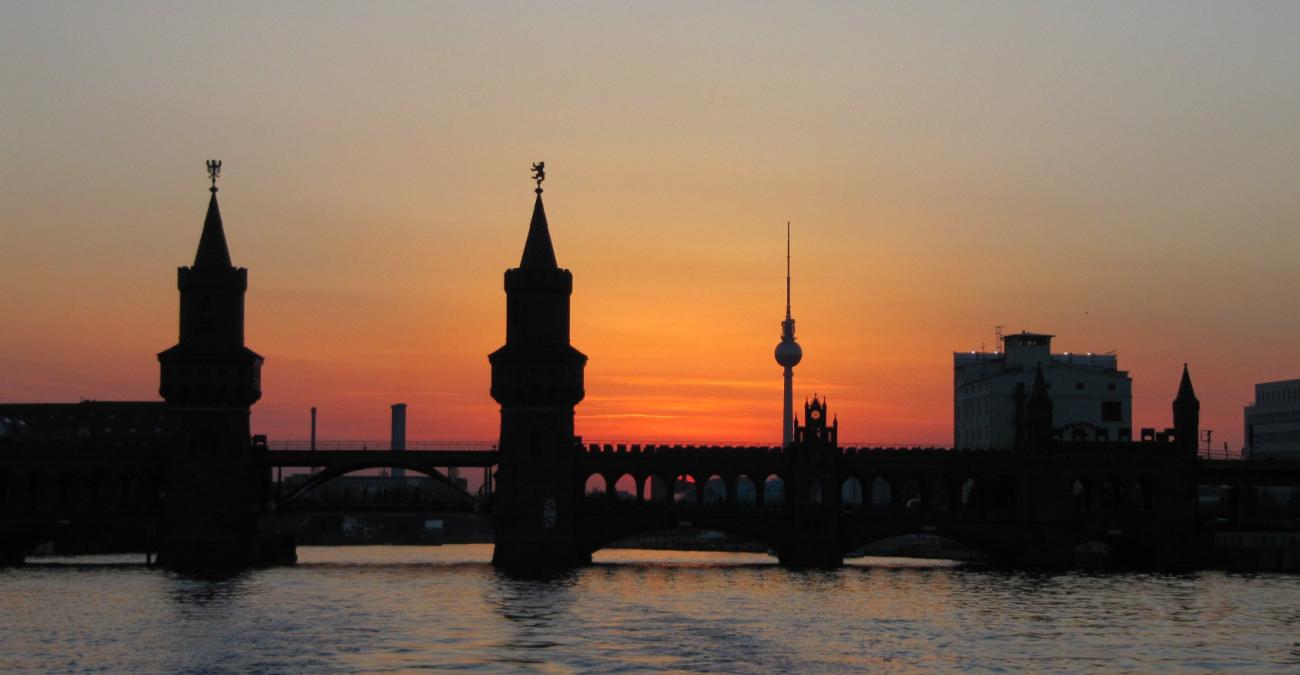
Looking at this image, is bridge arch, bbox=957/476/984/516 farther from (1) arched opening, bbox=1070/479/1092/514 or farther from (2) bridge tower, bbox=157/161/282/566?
(2) bridge tower, bbox=157/161/282/566

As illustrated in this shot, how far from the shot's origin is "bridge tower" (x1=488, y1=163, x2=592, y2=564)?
6127 inches

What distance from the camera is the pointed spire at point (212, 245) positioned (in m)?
158

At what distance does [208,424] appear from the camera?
155625 mm

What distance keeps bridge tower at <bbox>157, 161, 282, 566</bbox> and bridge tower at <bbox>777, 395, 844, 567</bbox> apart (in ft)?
137

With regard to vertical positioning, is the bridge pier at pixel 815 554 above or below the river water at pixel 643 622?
above

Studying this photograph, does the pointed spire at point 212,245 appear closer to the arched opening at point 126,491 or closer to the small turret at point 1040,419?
the arched opening at point 126,491

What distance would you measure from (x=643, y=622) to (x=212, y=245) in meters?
66.2

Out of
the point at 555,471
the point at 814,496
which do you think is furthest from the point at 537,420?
the point at 814,496

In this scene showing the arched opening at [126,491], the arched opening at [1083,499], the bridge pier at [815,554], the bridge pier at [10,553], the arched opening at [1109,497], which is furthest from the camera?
the arched opening at [1109,497]

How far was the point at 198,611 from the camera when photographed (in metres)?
108

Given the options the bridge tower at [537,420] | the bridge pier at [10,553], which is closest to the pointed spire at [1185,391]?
the bridge tower at [537,420]

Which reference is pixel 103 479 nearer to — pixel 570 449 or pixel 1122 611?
pixel 570 449

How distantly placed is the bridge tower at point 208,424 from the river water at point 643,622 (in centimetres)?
663

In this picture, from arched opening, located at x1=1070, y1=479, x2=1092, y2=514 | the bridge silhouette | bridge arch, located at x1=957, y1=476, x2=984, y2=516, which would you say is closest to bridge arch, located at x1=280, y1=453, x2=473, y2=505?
the bridge silhouette
